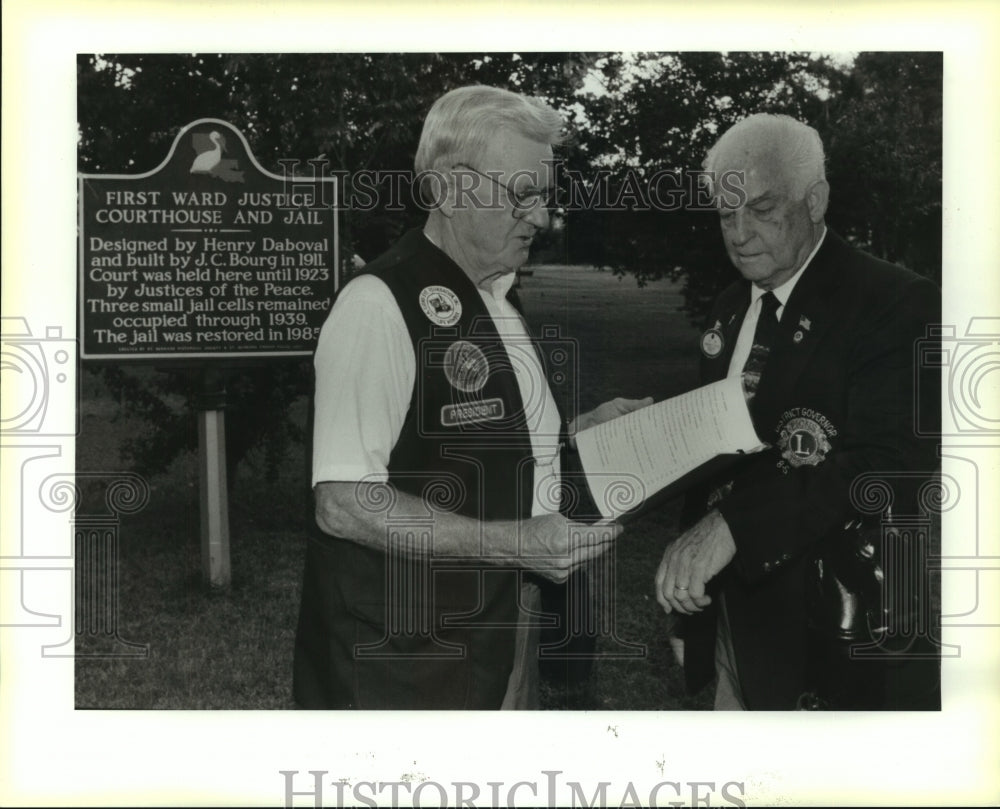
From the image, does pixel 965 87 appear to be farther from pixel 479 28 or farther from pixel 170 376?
pixel 170 376

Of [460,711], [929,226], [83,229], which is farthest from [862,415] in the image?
[83,229]

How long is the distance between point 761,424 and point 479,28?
1.54m

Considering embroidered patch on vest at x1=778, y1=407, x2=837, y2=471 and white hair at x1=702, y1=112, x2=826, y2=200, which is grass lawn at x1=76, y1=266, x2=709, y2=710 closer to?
embroidered patch on vest at x1=778, y1=407, x2=837, y2=471

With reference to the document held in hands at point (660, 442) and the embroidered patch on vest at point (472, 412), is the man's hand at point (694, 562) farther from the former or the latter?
the embroidered patch on vest at point (472, 412)

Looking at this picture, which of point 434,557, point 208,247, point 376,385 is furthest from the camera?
point 208,247

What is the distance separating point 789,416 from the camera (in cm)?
347

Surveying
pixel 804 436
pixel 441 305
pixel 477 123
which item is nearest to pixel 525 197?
pixel 477 123

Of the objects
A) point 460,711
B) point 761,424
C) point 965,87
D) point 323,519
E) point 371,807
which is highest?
point 965,87

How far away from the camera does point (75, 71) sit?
367 cm

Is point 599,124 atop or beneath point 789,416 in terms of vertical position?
atop

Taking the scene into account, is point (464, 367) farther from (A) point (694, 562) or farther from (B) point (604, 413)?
(A) point (694, 562)

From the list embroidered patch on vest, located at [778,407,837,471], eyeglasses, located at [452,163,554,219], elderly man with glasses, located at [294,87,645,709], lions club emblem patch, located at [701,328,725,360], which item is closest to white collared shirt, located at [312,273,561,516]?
elderly man with glasses, located at [294,87,645,709]

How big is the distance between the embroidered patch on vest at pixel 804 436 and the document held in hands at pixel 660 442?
12 centimetres

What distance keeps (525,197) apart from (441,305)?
45 cm
